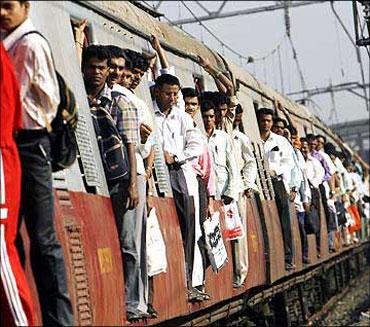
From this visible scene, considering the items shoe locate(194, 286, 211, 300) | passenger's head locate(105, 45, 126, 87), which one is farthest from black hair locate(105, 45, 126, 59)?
shoe locate(194, 286, 211, 300)

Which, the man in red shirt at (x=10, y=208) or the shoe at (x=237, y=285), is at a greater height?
the man in red shirt at (x=10, y=208)

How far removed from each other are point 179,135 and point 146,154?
1051 mm

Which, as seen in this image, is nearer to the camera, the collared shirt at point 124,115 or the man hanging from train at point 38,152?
the man hanging from train at point 38,152

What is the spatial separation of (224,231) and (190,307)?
1513mm

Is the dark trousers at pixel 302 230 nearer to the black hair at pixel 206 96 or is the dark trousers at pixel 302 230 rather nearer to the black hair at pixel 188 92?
the black hair at pixel 206 96

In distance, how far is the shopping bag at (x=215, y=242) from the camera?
344 inches

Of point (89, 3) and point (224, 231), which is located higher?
point (89, 3)

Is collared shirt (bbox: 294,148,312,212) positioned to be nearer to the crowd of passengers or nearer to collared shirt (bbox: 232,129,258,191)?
the crowd of passengers

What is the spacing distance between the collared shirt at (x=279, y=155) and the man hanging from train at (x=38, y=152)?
7.81 m

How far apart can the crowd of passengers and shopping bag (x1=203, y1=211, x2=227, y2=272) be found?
0.06 meters

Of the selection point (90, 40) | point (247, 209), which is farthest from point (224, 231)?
point (90, 40)

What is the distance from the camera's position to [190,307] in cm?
815

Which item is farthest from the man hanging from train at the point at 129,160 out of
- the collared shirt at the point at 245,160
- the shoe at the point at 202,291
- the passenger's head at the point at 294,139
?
the passenger's head at the point at 294,139

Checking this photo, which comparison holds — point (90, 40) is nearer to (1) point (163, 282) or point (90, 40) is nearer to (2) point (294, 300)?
(1) point (163, 282)
